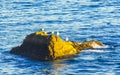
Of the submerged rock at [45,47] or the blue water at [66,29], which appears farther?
the submerged rock at [45,47]

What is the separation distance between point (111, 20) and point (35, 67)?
75.4ft

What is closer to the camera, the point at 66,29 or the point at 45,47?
the point at 45,47

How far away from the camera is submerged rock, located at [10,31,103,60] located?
45.4 m

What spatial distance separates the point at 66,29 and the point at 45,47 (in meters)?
15.0

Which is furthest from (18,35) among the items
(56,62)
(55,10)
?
(55,10)

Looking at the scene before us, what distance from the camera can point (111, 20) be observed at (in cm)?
6462

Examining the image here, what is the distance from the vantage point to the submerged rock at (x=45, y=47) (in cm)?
4538

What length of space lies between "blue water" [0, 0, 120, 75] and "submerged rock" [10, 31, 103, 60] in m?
0.79

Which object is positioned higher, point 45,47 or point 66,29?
point 66,29

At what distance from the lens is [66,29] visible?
60.1 meters

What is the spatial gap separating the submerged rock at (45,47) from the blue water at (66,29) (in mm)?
787

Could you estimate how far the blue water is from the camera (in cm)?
4325

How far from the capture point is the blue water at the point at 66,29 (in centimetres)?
4325

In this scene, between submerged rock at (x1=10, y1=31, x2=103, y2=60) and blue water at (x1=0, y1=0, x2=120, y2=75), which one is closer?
blue water at (x1=0, y1=0, x2=120, y2=75)
